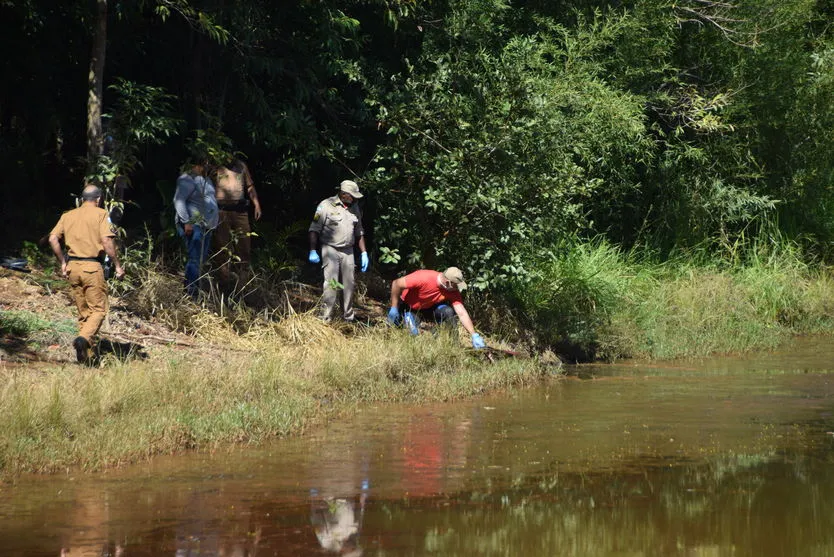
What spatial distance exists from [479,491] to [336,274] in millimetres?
6143

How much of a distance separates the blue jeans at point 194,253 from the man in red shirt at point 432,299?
2.20m

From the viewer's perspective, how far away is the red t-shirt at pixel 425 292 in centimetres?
1330

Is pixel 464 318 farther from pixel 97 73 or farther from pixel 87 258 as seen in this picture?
pixel 97 73

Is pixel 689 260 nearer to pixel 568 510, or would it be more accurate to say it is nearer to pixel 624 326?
pixel 624 326

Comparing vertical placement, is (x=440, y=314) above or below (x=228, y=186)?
below

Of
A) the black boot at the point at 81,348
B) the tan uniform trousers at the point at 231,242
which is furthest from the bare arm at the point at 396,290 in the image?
the black boot at the point at 81,348

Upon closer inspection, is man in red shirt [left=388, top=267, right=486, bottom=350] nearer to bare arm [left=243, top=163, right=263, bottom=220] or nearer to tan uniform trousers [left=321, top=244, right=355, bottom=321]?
tan uniform trousers [left=321, top=244, right=355, bottom=321]

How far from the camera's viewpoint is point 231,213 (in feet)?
46.3

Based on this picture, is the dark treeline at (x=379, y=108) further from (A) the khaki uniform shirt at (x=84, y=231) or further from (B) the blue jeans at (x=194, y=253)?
(A) the khaki uniform shirt at (x=84, y=231)

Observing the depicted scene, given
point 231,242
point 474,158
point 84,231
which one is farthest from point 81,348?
point 474,158

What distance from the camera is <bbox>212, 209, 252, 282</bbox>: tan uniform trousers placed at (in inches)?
552

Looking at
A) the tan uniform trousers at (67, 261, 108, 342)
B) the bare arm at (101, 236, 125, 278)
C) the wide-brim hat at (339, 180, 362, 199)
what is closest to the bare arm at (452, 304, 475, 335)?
the wide-brim hat at (339, 180, 362, 199)

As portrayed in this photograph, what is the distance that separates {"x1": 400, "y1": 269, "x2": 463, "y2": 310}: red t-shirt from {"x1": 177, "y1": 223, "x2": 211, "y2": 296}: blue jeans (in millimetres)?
2303

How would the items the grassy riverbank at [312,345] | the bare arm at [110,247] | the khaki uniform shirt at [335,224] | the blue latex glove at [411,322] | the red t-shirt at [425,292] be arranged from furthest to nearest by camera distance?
1. the khaki uniform shirt at [335,224]
2. the red t-shirt at [425,292]
3. the blue latex glove at [411,322]
4. the bare arm at [110,247]
5. the grassy riverbank at [312,345]
